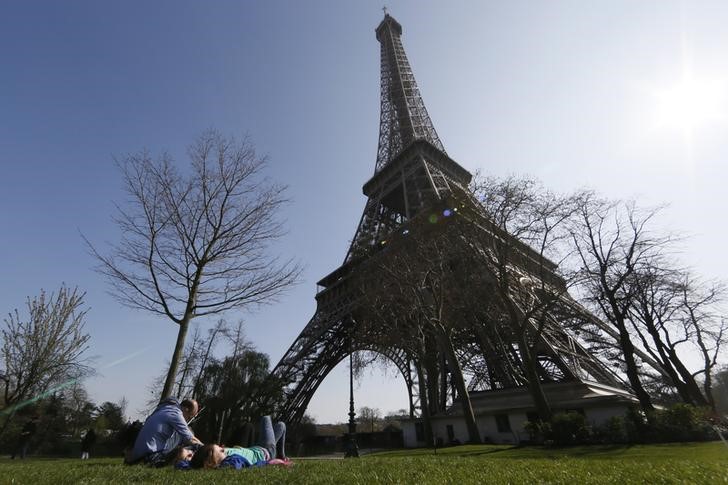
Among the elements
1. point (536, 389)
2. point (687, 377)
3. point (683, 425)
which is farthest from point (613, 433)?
point (687, 377)

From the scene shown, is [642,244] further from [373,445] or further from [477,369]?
[373,445]

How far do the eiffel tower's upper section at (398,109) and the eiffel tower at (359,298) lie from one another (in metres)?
0.18

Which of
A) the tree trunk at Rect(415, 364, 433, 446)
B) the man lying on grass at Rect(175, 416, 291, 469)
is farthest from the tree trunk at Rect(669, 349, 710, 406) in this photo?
the man lying on grass at Rect(175, 416, 291, 469)

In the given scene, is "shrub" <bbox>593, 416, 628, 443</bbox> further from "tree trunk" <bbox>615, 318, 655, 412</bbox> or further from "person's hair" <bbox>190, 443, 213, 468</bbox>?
"person's hair" <bbox>190, 443, 213, 468</bbox>

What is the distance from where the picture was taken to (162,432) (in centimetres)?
486

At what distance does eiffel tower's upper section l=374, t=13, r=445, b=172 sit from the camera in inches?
1680

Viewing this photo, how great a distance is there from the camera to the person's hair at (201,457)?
4348 millimetres

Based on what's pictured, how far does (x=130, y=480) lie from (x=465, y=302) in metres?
17.4

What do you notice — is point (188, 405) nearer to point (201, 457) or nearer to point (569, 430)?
point (201, 457)

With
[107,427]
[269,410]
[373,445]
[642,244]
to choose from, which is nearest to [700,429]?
[642,244]

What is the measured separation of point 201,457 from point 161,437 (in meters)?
0.99

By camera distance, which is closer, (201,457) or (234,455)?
(201,457)

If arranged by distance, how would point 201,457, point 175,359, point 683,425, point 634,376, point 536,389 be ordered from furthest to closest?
point 634,376 < point 536,389 < point 683,425 < point 175,359 < point 201,457

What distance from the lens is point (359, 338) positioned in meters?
23.4
